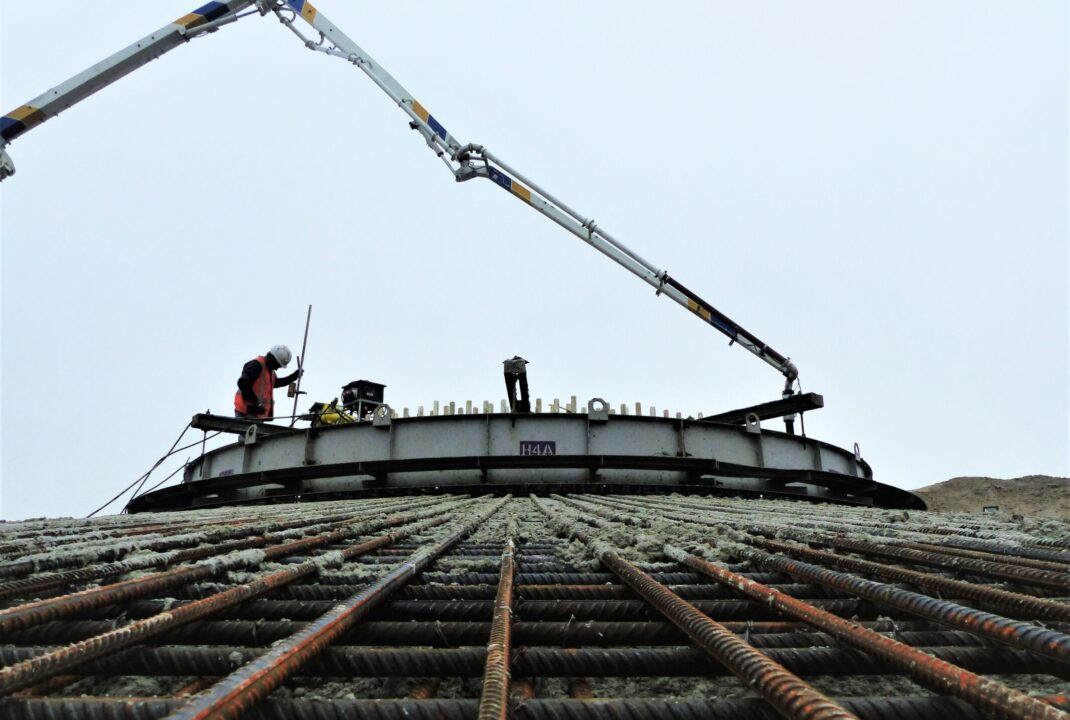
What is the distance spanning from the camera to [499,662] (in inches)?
52.5

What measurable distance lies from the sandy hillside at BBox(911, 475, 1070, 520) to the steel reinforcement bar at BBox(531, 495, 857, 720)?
27734mm

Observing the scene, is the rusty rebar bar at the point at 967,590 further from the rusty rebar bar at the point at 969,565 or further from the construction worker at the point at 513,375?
the construction worker at the point at 513,375

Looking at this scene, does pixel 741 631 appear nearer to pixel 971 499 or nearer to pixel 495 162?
pixel 495 162

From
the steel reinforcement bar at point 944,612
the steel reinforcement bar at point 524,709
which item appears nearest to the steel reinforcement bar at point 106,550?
the steel reinforcement bar at point 524,709

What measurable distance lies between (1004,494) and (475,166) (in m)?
25.2

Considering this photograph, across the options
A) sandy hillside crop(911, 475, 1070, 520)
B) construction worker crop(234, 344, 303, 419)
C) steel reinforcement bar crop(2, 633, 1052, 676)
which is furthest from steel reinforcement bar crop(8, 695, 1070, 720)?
sandy hillside crop(911, 475, 1070, 520)

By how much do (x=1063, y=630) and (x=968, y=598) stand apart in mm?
282

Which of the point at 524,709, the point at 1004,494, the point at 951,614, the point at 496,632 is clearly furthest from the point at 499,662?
the point at 1004,494

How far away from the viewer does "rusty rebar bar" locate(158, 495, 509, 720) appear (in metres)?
1.06

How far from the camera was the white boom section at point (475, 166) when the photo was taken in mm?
14234

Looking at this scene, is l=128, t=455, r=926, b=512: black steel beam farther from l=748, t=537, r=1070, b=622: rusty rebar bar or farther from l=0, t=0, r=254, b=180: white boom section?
l=0, t=0, r=254, b=180: white boom section

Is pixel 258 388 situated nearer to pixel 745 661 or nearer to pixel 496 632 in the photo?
pixel 496 632

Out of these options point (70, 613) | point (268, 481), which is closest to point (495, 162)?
point (268, 481)

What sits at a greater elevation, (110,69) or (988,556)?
(110,69)
